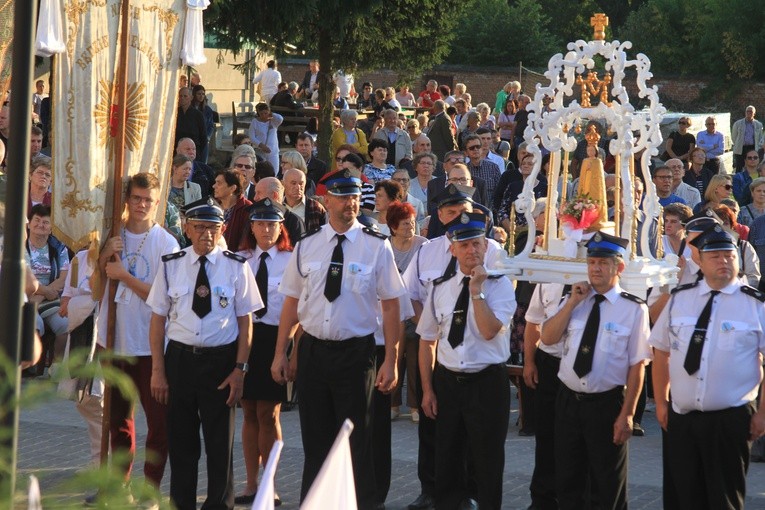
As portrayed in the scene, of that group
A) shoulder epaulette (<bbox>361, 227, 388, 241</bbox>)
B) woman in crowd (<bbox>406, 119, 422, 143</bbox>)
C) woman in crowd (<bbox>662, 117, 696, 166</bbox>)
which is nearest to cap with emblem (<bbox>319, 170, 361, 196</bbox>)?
shoulder epaulette (<bbox>361, 227, 388, 241</bbox>)

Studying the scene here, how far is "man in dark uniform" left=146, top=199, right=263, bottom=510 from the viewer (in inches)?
305

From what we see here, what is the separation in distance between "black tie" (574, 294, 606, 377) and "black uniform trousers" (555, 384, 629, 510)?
0.56 ft

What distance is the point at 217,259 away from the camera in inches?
310

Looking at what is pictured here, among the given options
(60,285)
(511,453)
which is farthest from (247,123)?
(511,453)

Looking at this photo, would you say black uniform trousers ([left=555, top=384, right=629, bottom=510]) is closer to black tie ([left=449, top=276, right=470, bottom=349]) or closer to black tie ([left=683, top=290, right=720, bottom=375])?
black tie ([left=683, top=290, right=720, bottom=375])

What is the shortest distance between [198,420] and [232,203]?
3.56 meters

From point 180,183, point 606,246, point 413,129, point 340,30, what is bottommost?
point 606,246

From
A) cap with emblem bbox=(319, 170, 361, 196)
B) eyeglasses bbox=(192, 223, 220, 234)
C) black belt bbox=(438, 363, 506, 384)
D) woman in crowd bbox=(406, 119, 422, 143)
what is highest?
woman in crowd bbox=(406, 119, 422, 143)

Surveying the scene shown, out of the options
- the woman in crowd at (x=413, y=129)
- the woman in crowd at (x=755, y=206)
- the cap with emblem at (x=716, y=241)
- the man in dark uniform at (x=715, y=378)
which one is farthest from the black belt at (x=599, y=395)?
the woman in crowd at (x=413, y=129)

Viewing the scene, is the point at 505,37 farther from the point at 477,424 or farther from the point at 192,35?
the point at 477,424

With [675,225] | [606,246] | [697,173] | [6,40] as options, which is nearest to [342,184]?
[606,246]

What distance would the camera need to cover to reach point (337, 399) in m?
7.78

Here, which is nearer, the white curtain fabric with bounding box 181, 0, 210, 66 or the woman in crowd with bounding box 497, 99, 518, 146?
the white curtain fabric with bounding box 181, 0, 210, 66

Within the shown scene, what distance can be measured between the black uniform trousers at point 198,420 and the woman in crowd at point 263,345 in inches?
22.5
